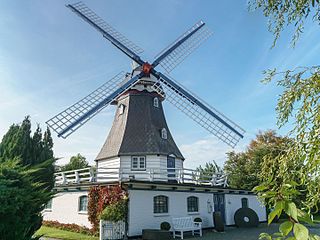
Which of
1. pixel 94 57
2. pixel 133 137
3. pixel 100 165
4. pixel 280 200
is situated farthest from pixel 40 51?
pixel 280 200

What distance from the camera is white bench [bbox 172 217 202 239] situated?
12.8 metres

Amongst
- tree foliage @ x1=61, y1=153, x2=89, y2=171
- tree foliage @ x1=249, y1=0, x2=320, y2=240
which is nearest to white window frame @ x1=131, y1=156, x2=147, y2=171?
tree foliage @ x1=249, y1=0, x2=320, y2=240

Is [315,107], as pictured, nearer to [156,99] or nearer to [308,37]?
[308,37]

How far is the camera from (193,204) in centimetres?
1521

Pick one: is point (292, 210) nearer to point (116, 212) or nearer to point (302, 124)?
point (302, 124)

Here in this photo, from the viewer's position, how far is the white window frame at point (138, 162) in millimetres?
16172

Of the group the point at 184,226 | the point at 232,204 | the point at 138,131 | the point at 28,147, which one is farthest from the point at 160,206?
the point at 28,147

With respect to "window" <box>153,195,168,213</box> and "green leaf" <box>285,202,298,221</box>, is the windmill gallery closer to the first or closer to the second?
"window" <box>153,195,168,213</box>

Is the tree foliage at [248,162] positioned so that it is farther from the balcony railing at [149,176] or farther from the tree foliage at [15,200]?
the tree foliage at [15,200]

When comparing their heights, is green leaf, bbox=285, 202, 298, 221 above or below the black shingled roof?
below

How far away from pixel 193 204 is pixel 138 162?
4067 millimetres

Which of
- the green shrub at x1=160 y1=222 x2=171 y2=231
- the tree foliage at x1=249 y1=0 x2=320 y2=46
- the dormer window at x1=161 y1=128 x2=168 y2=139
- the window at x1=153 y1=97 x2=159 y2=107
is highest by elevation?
the window at x1=153 y1=97 x2=159 y2=107

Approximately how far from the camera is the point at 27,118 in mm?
9062

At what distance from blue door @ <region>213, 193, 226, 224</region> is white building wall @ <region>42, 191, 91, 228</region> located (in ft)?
25.3
